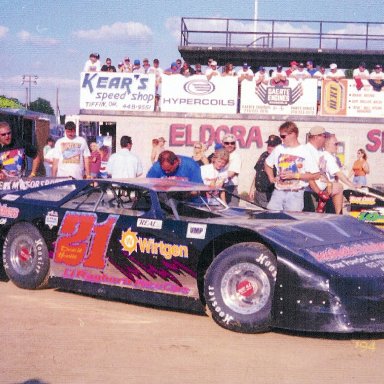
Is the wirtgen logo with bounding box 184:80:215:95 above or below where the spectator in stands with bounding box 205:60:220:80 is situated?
below

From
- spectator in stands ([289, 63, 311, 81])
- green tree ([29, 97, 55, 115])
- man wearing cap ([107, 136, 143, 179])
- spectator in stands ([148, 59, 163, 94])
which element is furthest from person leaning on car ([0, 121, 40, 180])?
green tree ([29, 97, 55, 115])

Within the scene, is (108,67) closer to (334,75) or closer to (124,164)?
(334,75)

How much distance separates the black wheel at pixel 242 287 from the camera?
17.2 feet

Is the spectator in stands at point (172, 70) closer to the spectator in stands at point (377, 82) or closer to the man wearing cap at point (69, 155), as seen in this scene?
the spectator in stands at point (377, 82)

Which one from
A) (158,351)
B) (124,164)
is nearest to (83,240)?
(158,351)

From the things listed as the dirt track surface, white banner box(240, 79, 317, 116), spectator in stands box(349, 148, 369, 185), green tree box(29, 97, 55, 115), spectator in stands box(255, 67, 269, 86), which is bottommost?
the dirt track surface

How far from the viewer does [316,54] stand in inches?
1046

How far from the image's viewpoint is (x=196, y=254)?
565 centimetres

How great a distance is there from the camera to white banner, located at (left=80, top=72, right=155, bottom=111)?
18688mm

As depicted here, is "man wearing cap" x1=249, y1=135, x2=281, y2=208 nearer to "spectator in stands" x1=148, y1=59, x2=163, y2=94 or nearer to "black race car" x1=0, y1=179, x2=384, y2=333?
"black race car" x1=0, y1=179, x2=384, y2=333

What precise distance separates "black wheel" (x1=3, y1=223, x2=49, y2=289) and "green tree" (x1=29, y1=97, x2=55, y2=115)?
8823 centimetres

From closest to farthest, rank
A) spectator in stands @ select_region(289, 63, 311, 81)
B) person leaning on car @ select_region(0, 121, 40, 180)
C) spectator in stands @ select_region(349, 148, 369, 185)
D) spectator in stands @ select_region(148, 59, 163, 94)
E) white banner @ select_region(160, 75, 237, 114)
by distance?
person leaning on car @ select_region(0, 121, 40, 180)
spectator in stands @ select_region(349, 148, 369, 185)
spectator in stands @ select_region(289, 63, 311, 81)
white banner @ select_region(160, 75, 237, 114)
spectator in stands @ select_region(148, 59, 163, 94)

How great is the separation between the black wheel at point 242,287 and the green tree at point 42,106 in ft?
296

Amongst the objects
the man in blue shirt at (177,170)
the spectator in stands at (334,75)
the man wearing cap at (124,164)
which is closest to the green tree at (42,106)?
the spectator in stands at (334,75)
